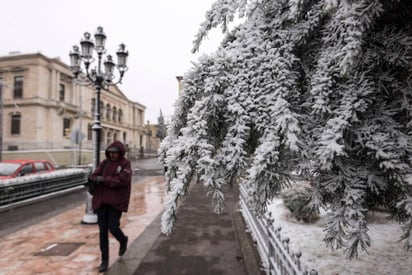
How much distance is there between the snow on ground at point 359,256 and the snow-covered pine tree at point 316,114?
1.86 m

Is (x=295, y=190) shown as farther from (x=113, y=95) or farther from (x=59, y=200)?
(x=113, y=95)

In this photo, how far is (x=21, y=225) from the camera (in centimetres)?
628

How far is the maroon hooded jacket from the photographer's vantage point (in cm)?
377

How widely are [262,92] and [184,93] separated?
432mm

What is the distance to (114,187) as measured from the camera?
3754mm

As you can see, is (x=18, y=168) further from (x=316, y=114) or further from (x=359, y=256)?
(x=316, y=114)

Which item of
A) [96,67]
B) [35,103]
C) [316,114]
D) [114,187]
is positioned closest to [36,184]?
[96,67]

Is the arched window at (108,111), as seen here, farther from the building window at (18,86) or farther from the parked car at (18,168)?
the parked car at (18,168)

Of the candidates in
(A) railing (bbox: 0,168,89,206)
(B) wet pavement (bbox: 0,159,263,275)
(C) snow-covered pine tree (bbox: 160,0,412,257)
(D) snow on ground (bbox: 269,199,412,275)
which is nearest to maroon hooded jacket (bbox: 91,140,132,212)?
(B) wet pavement (bbox: 0,159,263,275)

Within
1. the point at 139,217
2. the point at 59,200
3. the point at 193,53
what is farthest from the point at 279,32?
the point at 59,200

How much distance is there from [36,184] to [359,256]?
9.83m

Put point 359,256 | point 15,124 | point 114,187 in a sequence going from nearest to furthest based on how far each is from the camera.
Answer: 1. point 114,187
2. point 359,256
3. point 15,124

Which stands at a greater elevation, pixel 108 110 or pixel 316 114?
pixel 108 110

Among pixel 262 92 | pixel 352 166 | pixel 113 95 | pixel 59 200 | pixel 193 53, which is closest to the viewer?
pixel 352 166
